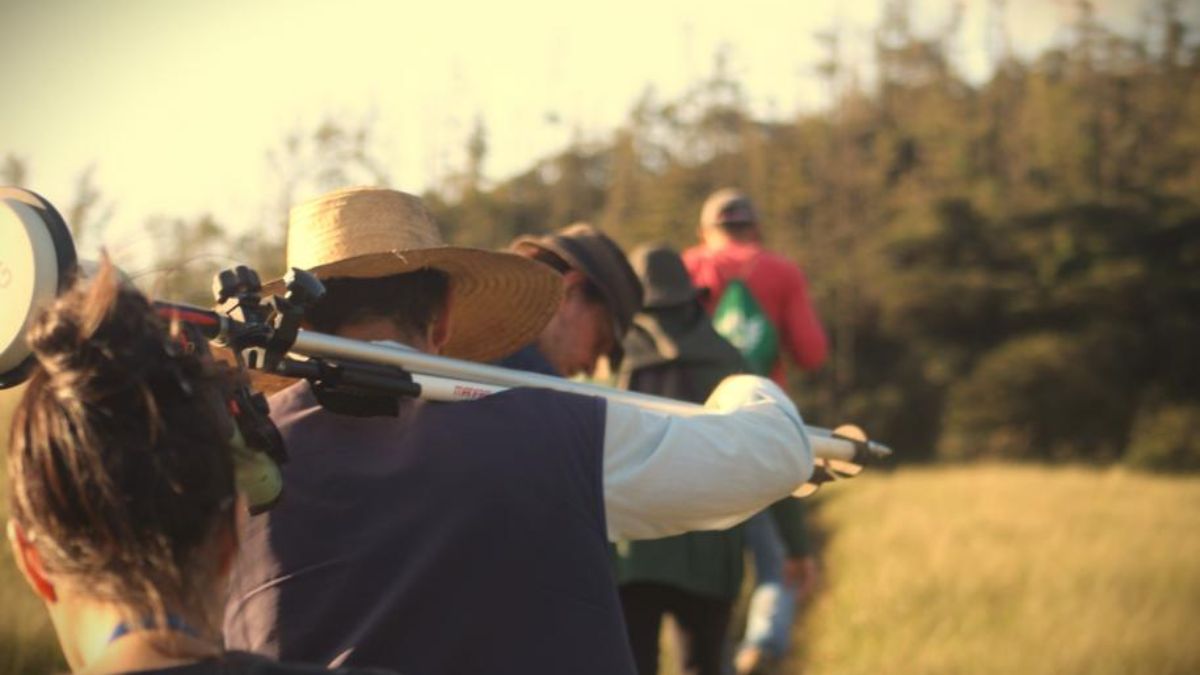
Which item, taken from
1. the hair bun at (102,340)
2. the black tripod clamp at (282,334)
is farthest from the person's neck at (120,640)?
the black tripod clamp at (282,334)

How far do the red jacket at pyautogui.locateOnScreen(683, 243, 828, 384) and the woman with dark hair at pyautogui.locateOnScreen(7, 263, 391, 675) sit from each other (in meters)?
4.78

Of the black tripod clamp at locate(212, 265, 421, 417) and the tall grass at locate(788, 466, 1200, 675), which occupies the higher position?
the black tripod clamp at locate(212, 265, 421, 417)

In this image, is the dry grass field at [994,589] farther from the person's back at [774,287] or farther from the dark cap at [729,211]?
the dark cap at [729,211]

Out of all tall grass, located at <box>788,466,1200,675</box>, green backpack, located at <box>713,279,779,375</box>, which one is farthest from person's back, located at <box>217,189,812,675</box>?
tall grass, located at <box>788,466,1200,675</box>

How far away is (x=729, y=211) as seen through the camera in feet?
21.7

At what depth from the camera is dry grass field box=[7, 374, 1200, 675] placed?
28.0 feet

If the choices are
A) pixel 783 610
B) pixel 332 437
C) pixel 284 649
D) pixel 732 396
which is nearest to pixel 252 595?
pixel 284 649

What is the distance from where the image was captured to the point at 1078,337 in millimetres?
26578

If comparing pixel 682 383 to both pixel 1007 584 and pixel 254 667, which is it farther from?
pixel 1007 584

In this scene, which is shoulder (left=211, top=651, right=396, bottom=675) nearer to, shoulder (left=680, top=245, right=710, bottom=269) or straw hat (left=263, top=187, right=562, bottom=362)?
straw hat (left=263, top=187, right=562, bottom=362)

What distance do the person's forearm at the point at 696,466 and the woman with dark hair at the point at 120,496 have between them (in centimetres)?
113

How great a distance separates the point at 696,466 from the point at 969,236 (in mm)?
25994

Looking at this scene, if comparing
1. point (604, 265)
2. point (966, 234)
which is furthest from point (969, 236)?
point (604, 265)

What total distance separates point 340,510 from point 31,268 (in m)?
0.64
